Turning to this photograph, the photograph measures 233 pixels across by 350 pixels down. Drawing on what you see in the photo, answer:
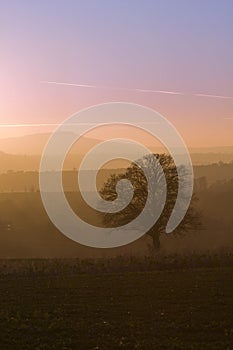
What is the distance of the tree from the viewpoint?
188 feet

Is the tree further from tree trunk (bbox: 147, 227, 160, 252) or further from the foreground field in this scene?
the foreground field

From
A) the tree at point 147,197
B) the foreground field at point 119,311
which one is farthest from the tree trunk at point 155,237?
the foreground field at point 119,311

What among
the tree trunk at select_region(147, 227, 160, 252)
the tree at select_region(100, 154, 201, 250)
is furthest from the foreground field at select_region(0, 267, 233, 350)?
the tree at select_region(100, 154, 201, 250)

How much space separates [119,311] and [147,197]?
114 ft

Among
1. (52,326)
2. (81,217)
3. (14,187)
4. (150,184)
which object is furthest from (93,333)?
(14,187)

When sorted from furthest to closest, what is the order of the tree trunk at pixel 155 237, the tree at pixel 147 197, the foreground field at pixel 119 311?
the tree at pixel 147 197, the tree trunk at pixel 155 237, the foreground field at pixel 119 311

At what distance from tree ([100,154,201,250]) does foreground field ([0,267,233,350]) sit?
2388cm

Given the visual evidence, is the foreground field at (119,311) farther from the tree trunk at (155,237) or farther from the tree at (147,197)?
the tree at (147,197)

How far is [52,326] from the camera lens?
813 inches

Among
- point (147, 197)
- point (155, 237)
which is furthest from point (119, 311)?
point (147, 197)

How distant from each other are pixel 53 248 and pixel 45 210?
137ft

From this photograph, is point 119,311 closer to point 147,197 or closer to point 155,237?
point 155,237

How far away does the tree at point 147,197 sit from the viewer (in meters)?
57.4

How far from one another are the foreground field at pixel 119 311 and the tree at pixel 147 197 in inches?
940
